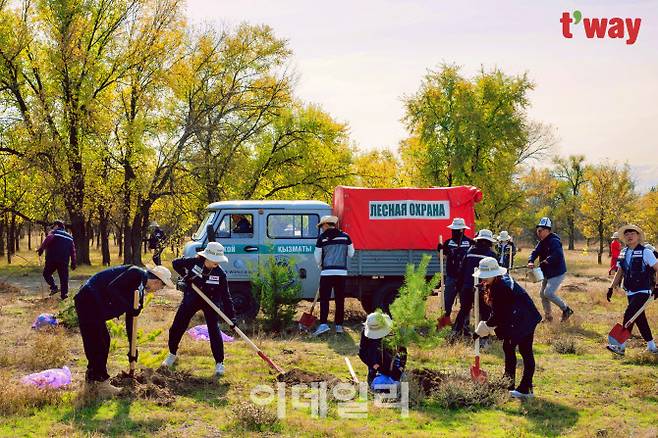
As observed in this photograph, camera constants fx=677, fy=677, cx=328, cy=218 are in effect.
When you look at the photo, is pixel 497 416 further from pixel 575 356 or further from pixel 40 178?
pixel 40 178

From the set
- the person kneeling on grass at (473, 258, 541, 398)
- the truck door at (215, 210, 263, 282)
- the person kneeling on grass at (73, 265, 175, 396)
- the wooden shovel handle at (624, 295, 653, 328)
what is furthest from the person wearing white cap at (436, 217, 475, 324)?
the person kneeling on grass at (73, 265, 175, 396)

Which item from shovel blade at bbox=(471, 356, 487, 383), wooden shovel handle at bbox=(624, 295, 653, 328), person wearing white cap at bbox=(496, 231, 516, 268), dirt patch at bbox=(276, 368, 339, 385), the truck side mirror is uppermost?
the truck side mirror

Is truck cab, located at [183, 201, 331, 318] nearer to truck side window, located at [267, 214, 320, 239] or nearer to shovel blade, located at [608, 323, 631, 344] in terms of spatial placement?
truck side window, located at [267, 214, 320, 239]

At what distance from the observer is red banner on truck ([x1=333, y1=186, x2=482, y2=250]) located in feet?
43.8

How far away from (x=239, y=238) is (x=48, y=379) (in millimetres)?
5963

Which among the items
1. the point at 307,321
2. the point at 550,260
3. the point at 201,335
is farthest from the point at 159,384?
the point at 550,260

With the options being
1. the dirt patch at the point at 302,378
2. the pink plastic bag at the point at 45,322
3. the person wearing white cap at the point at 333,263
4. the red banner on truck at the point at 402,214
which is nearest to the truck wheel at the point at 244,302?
the person wearing white cap at the point at 333,263

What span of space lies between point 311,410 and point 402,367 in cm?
132

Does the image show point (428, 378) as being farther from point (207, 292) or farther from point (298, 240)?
point (298, 240)

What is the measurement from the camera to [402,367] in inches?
309

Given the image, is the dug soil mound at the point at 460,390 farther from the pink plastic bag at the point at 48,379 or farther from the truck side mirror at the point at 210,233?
the truck side mirror at the point at 210,233

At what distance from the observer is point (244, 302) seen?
1309 centimetres

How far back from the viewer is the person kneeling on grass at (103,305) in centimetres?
752

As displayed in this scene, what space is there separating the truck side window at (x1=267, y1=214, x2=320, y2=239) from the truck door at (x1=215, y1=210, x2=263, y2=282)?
0.30 m
